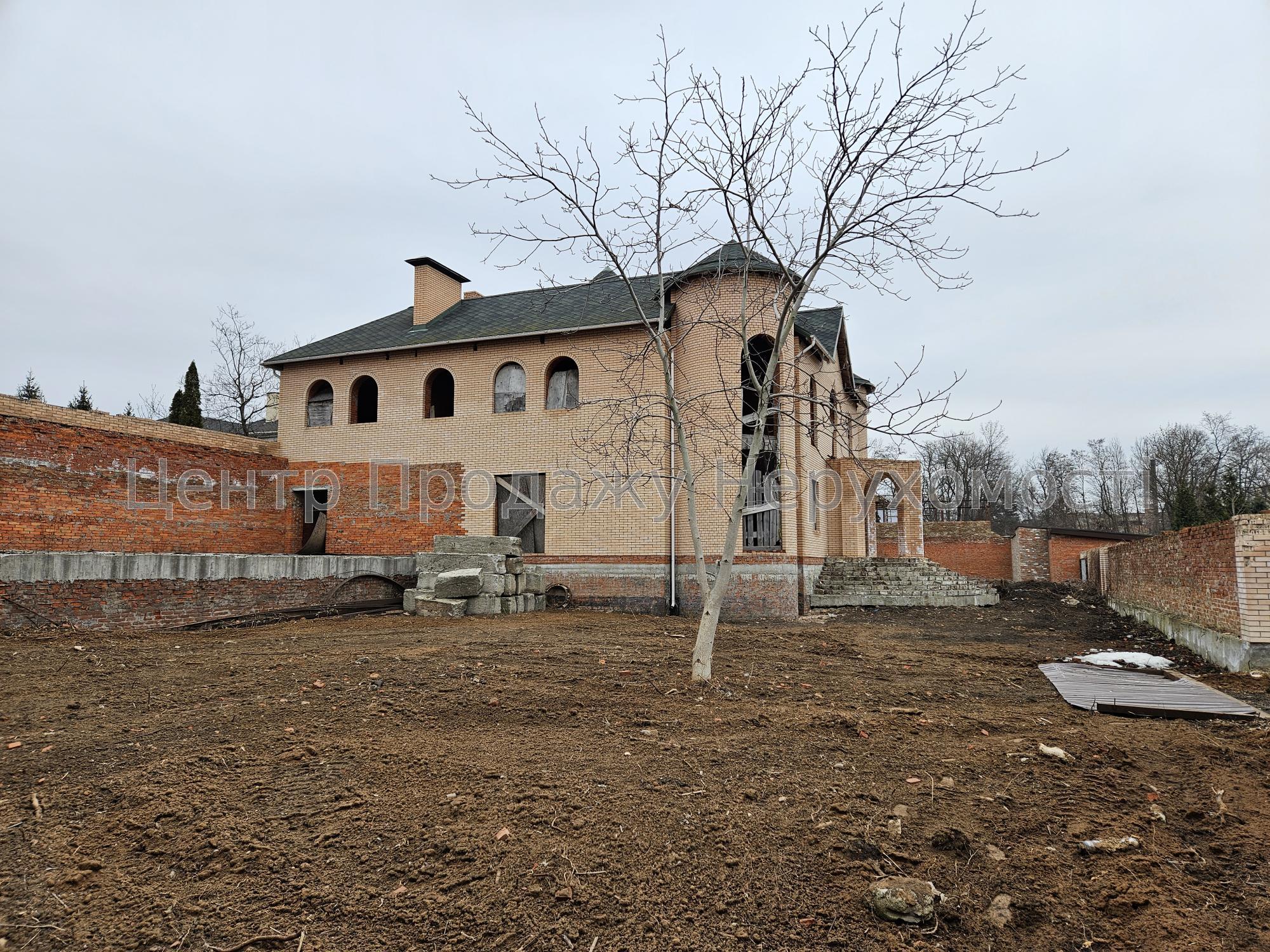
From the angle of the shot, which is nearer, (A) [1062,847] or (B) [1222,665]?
(A) [1062,847]

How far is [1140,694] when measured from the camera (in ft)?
22.7

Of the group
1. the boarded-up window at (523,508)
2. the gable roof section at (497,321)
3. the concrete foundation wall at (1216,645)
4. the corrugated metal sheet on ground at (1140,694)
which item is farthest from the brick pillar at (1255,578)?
the boarded-up window at (523,508)

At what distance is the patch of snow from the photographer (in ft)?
29.3

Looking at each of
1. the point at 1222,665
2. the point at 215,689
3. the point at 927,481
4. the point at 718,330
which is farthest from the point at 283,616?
the point at 927,481

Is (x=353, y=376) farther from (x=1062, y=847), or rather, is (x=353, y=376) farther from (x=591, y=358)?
(x=1062, y=847)

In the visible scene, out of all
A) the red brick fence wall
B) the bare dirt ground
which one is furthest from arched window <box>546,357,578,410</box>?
the red brick fence wall

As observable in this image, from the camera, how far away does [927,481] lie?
156 feet

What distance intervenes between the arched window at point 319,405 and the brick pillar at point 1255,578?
718 inches

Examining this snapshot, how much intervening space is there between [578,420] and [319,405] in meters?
7.52

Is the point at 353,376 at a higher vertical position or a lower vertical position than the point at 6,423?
higher

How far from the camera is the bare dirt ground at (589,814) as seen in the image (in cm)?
283

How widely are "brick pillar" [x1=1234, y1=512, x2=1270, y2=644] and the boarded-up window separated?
12.2 metres

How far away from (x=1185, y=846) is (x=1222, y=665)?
21.7 feet

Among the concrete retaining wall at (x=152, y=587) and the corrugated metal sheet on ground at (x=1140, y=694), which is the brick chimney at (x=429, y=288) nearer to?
the concrete retaining wall at (x=152, y=587)
